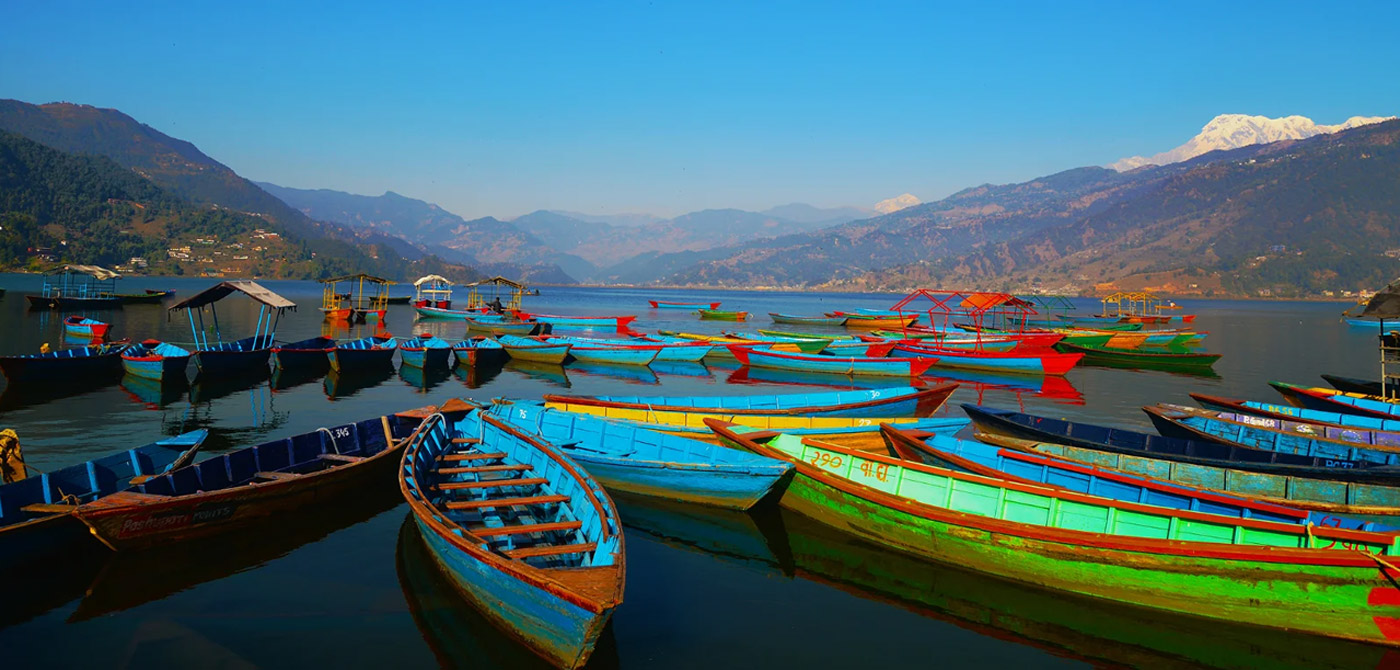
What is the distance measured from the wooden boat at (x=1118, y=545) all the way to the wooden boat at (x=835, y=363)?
70.2 ft

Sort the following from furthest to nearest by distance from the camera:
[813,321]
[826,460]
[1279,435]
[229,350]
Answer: [813,321]
[229,350]
[1279,435]
[826,460]

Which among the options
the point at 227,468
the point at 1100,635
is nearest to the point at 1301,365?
the point at 1100,635

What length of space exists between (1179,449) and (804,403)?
8.43 metres

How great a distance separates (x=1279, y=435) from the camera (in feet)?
56.6

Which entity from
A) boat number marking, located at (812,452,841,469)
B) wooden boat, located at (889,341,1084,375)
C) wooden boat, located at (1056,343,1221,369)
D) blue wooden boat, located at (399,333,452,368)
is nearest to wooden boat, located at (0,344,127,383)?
blue wooden boat, located at (399,333,452,368)

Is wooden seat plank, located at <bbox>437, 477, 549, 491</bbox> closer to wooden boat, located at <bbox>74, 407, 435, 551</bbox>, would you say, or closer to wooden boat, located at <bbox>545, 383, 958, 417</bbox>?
wooden boat, located at <bbox>74, 407, 435, 551</bbox>

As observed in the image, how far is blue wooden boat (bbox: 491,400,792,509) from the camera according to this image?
13.0 m

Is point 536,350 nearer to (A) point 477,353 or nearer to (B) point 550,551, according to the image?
(A) point 477,353

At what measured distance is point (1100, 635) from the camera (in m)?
9.80

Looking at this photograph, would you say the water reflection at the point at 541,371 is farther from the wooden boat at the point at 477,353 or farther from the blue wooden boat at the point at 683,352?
the blue wooden boat at the point at 683,352

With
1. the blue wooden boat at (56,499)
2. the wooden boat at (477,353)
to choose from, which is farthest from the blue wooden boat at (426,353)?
the blue wooden boat at (56,499)

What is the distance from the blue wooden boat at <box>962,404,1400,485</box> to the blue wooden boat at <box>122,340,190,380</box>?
2694 centimetres

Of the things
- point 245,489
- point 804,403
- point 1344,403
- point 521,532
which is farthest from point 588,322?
point 521,532

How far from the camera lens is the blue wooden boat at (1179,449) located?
42.4ft
